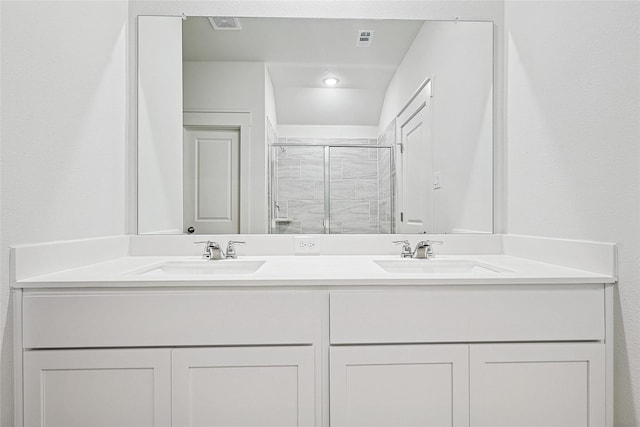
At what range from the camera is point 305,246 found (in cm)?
172

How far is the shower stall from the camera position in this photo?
1.73 metres

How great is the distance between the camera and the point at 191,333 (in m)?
1.13

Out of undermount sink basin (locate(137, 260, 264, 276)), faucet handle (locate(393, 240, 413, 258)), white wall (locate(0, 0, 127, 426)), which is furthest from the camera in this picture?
faucet handle (locate(393, 240, 413, 258))

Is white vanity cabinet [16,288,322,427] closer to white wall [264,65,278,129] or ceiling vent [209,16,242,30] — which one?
white wall [264,65,278,129]

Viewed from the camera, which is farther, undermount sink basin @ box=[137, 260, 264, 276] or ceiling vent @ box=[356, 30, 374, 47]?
ceiling vent @ box=[356, 30, 374, 47]

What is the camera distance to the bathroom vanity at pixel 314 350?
1108 millimetres

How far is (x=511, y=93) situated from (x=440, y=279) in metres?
1.03

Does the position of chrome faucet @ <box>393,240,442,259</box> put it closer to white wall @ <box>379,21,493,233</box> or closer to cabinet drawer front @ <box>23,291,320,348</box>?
white wall @ <box>379,21,493,233</box>

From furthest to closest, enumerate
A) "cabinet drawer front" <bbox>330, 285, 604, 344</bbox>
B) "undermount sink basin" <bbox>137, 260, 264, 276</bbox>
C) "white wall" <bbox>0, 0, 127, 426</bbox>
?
1. "undermount sink basin" <bbox>137, 260, 264, 276</bbox>
2. "cabinet drawer front" <bbox>330, 285, 604, 344</bbox>
3. "white wall" <bbox>0, 0, 127, 426</bbox>

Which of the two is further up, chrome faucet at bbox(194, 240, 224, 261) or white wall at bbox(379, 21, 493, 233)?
white wall at bbox(379, 21, 493, 233)

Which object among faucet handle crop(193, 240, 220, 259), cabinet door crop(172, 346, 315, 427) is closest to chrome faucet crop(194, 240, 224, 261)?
faucet handle crop(193, 240, 220, 259)

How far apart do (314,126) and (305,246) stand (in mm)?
542

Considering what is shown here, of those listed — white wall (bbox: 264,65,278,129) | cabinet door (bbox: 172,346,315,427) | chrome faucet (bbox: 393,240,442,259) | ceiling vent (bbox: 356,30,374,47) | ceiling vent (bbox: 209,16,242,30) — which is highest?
ceiling vent (bbox: 209,16,242,30)

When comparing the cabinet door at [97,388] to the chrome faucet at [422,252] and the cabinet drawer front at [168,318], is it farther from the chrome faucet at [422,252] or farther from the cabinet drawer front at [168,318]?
the chrome faucet at [422,252]
